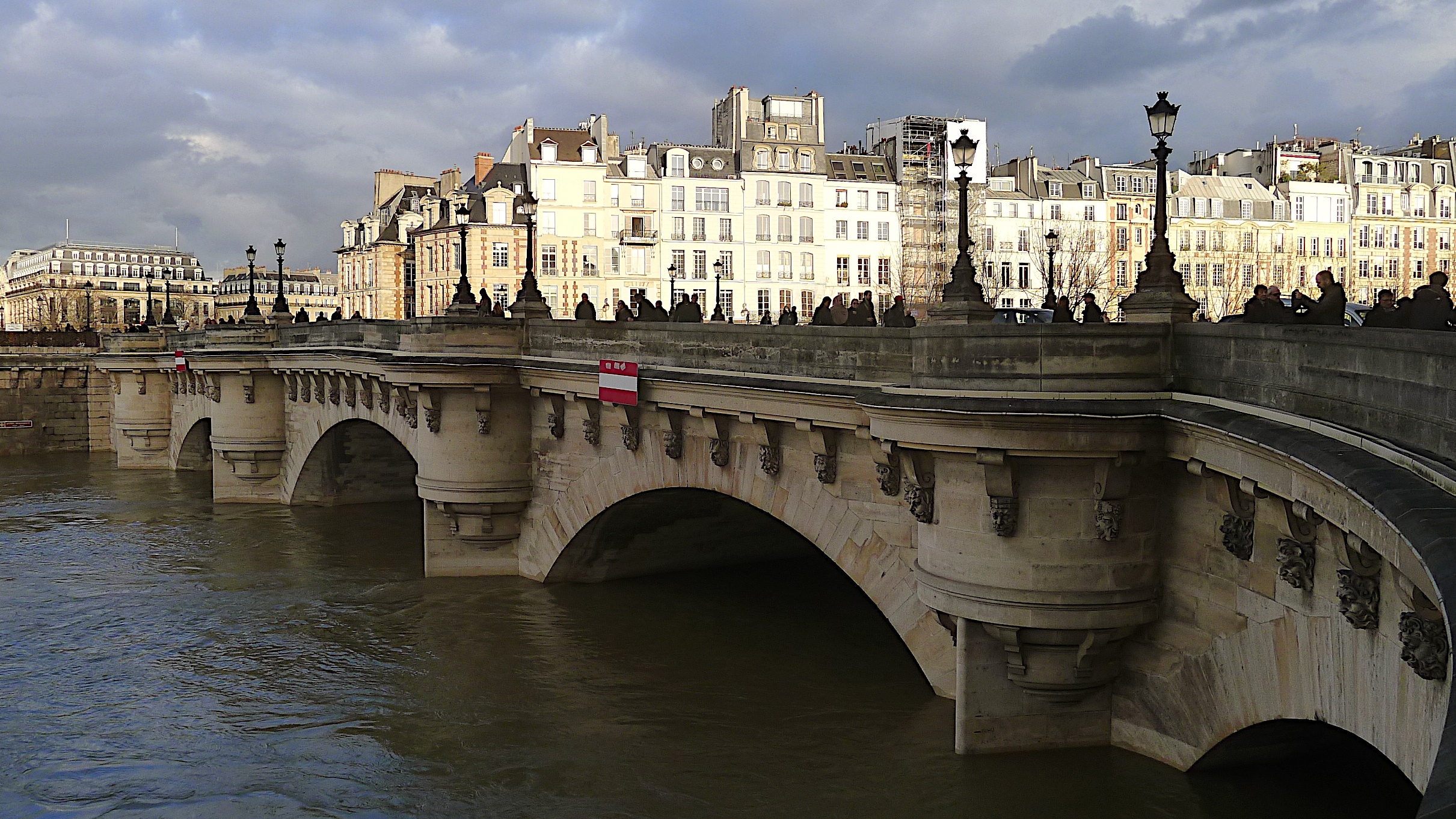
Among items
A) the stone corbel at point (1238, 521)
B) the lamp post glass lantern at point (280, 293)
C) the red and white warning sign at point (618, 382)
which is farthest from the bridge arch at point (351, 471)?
the stone corbel at point (1238, 521)

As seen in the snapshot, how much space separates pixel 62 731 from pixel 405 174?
257 ft

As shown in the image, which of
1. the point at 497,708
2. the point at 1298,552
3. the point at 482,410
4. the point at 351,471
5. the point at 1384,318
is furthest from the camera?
the point at 351,471

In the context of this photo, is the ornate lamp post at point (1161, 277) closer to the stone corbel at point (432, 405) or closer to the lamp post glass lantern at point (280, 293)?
the stone corbel at point (432, 405)

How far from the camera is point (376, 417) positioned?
28.9 m

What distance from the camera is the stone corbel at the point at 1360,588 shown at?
298 inches

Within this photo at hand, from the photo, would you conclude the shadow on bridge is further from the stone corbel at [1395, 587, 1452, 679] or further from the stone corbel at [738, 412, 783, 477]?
the stone corbel at [738, 412, 783, 477]

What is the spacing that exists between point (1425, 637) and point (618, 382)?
12.9 meters

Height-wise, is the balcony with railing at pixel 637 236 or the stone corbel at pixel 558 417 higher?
the balcony with railing at pixel 637 236

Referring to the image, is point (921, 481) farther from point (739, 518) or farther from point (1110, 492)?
point (739, 518)

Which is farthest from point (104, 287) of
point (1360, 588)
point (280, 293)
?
point (1360, 588)

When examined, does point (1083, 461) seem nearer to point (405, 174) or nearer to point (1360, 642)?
point (1360, 642)

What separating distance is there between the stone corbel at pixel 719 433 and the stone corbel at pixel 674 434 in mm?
783

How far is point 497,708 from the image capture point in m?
17.0

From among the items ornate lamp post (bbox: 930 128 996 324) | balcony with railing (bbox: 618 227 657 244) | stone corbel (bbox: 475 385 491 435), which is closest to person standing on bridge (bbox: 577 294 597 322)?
stone corbel (bbox: 475 385 491 435)
